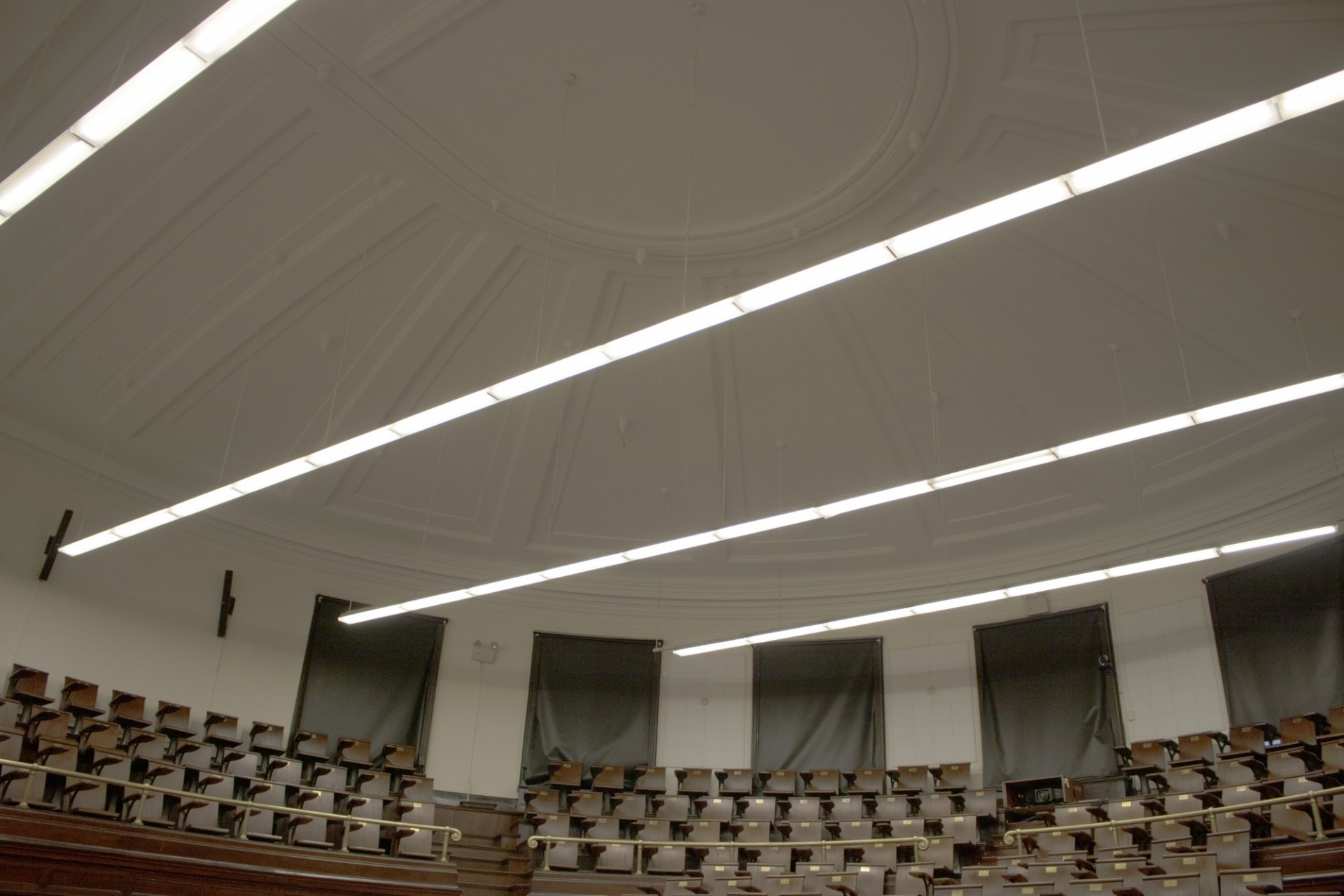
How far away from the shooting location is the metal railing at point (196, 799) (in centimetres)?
767

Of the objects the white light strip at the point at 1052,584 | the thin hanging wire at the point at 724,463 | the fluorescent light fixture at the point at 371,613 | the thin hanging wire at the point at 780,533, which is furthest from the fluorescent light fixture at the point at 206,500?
the thin hanging wire at the point at 780,533

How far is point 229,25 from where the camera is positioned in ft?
13.5

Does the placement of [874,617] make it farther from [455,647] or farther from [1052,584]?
[455,647]

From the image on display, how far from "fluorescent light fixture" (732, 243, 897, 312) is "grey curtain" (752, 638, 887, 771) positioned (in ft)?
28.7

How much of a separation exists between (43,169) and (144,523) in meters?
4.30

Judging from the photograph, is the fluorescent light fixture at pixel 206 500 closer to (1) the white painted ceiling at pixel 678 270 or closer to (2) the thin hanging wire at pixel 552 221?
(1) the white painted ceiling at pixel 678 270

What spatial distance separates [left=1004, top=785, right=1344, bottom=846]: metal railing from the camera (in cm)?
729

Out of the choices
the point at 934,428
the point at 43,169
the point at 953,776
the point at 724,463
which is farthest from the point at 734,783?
the point at 43,169

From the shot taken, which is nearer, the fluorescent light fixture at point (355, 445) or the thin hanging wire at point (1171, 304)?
the fluorescent light fixture at point (355, 445)

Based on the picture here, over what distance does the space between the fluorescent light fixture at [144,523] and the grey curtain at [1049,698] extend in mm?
9516

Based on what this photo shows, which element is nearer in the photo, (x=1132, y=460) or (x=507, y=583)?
(x=507, y=583)

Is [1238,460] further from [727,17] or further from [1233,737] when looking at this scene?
[727,17]

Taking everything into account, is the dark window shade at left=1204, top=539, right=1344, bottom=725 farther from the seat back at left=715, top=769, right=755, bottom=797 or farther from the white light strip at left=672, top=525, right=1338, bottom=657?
the seat back at left=715, top=769, right=755, bottom=797

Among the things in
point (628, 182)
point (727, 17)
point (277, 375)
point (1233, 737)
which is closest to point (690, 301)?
point (628, 182)
